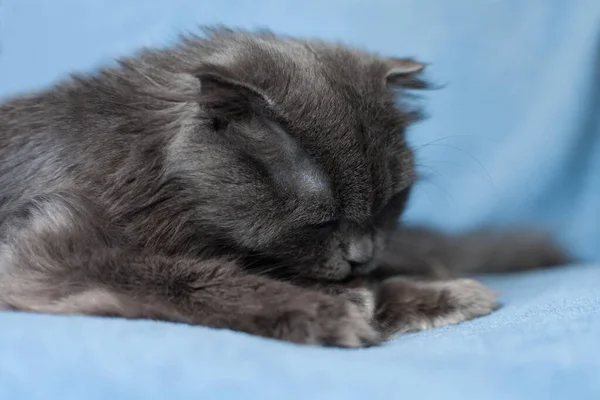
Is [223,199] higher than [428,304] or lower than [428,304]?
higher

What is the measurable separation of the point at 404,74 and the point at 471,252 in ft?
2.77

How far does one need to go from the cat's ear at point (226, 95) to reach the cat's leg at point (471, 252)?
859 mm

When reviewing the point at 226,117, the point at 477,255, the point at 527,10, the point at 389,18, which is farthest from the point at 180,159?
the point at 527,10

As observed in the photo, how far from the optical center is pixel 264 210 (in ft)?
5.01

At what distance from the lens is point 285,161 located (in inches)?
61.2

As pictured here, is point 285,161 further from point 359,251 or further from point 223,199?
point 359,251

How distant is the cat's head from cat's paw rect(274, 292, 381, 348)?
0.71 feet

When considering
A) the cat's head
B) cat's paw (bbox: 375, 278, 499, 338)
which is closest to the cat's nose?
the cat's head

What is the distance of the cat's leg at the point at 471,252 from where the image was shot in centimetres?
226

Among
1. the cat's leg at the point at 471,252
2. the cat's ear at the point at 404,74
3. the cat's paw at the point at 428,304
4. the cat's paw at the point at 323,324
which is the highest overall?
the cat's ear at the point at 404,74

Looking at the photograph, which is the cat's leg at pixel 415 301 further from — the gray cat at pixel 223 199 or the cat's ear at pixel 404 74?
the cat's ear at pixel 404 74

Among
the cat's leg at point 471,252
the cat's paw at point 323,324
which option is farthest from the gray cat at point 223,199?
the cat's leg at point 471,252

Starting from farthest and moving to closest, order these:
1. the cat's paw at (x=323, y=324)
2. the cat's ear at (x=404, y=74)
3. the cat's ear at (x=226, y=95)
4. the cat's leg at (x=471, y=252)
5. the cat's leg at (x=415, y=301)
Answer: the cat's leg at (x=471, y=252), the cat's ear at (x=404, y=74), the cat's leg at (x=415, y=301), the cat's ear at (x=226, y=95), the cat's paw at (x=323, y=324)

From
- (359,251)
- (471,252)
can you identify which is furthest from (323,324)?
(471,252)
